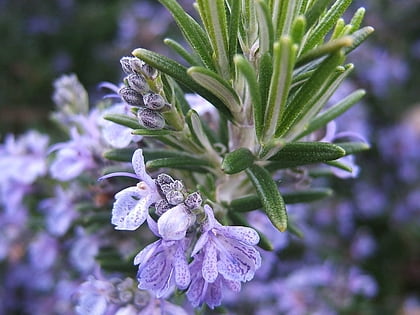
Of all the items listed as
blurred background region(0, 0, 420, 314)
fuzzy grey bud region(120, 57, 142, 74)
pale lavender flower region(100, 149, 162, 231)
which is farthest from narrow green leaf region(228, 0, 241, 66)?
blurred background region(0, 0, 420, 314)

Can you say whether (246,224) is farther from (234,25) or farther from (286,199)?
(234,25)

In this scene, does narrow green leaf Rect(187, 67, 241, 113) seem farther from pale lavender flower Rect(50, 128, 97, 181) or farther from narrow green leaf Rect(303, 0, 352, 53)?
pale lavender flower Rect(50, 128, 97, 181)

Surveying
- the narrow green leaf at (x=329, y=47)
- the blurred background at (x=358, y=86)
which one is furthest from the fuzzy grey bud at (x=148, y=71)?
the blurred background at (x=358, y=86)

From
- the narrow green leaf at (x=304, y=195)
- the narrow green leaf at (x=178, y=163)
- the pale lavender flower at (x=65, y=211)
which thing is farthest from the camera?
the pale lavender flower at (x=65, y=211)

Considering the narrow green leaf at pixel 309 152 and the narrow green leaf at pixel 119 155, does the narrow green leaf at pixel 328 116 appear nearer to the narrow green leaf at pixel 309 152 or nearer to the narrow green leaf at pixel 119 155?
the narrow green leaf at pixel 309 152

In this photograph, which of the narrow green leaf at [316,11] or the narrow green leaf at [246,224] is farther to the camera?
the narrow green leaf at [246,224]

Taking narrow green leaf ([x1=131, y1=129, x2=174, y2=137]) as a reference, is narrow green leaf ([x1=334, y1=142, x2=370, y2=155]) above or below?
below

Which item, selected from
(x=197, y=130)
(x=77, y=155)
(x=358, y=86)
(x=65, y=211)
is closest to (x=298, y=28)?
(x=197, y=130)

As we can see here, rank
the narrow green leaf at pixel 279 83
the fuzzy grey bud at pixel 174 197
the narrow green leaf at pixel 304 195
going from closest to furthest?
the narrow green leaf at pixel 279 83
the fuzzy grey bud at pixel 174 197
the narrow green leaf at pixel 304 195
